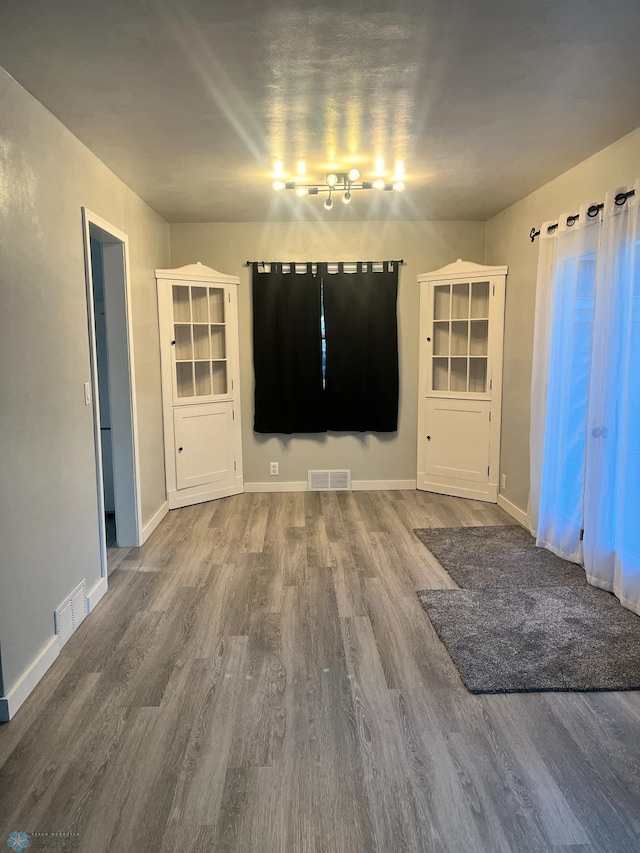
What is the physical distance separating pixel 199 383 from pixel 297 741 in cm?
361

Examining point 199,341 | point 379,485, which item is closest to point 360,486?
point 379,485

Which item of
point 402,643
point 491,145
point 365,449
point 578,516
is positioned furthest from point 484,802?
point 365,449

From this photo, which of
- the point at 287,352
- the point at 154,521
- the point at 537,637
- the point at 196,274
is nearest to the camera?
the point at 537,637

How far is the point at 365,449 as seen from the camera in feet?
18.0

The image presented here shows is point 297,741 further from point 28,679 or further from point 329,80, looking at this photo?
point 329,80

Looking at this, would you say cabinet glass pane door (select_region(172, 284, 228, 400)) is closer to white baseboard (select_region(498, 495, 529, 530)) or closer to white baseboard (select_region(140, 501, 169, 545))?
white baseboard (select_region(140, 501, 169, 545))

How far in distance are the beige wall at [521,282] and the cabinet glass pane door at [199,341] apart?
2.59 meters

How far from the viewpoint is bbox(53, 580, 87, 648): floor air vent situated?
2619mm

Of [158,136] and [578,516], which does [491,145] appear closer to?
[158,136]

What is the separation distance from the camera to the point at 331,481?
18.1ft

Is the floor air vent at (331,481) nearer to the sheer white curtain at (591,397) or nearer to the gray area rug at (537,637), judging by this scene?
the sheer white curtain at (591,397)

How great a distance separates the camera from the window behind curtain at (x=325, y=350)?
206 inches

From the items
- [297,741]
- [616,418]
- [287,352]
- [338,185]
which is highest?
[338,185]

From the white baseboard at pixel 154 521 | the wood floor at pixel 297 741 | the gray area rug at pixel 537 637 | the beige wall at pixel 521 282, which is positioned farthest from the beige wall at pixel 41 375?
the beige wall at pixel 521 282
